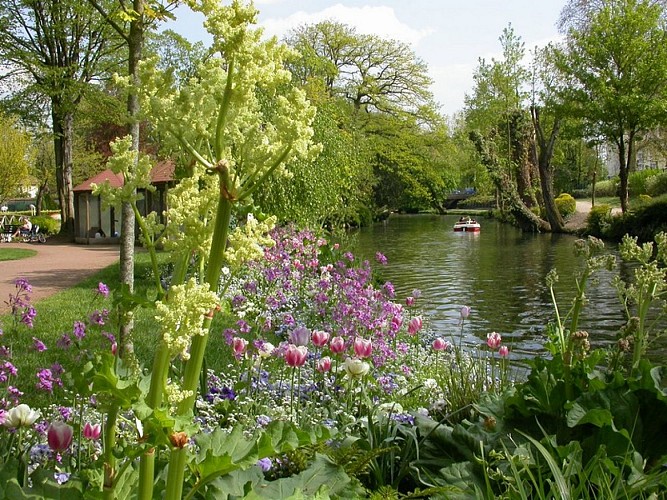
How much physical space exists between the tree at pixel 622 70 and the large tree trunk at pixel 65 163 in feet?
72.6

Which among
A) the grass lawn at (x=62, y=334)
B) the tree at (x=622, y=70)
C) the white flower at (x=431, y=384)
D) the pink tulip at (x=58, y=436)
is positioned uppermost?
the tree at (x=622, y=70)

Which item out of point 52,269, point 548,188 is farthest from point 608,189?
point 52,269

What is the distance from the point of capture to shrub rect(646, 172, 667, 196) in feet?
106

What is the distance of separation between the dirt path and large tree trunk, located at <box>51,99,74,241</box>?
547 cm

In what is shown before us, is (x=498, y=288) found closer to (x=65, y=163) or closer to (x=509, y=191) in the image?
(x=65, y=163)

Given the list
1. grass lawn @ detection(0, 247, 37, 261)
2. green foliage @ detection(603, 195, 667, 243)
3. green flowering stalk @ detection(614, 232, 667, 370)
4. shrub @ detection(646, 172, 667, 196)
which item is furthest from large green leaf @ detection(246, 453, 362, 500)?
shrub @ detection(646, 172, 667, 196)

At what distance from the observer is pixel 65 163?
2930cm

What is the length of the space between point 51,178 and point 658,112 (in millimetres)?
37063

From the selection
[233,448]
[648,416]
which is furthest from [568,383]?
[233,448]

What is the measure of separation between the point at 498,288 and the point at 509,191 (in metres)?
23.3

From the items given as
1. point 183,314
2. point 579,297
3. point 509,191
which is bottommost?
point 579,297

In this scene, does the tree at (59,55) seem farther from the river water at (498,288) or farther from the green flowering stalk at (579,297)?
the green flowering stalk at (579,297)

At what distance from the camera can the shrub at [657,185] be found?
32250 mm

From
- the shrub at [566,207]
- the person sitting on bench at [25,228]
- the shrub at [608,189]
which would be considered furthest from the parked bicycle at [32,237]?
the shrub at [608,189]
